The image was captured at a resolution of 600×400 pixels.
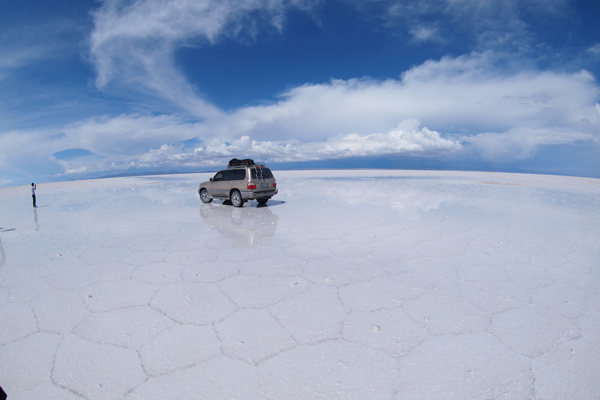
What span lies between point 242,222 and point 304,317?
6364mm

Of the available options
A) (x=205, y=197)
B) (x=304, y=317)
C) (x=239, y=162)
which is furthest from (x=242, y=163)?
(x=304, y=317)

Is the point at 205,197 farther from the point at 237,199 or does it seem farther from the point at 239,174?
the point at 239,174

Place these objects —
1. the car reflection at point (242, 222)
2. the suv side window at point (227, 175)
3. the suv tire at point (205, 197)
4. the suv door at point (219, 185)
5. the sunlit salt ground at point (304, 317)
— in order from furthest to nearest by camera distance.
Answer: the suv tire at point (205, 197), the suv door at point (219, 185), the suv side window at point (227, 175), the car reflection at point (242, 222), the sunlit salt ground at point (304, 317)

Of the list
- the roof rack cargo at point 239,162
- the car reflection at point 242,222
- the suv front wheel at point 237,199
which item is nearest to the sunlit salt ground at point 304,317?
the car reflection at point 242,222

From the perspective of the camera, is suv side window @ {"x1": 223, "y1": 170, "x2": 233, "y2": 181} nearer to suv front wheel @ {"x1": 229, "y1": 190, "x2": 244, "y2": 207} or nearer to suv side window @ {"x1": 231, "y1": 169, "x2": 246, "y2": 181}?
suv side window @ {"x1": 231, "y1": 169, "x2": 246, "y2": 181}

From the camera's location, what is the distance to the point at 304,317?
3621 millimetres

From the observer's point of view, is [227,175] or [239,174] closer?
[239,174]

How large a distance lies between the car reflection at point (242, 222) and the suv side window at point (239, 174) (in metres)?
1.35

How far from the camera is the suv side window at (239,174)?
1271 centimetres

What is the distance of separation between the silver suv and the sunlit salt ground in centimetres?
521

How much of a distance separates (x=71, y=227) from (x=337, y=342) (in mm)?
10083

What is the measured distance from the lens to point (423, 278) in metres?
4.77

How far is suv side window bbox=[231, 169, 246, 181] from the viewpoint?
12711 millimetres

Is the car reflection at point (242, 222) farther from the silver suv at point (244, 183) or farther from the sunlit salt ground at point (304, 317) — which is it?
the silver suv at point (244, 183)
